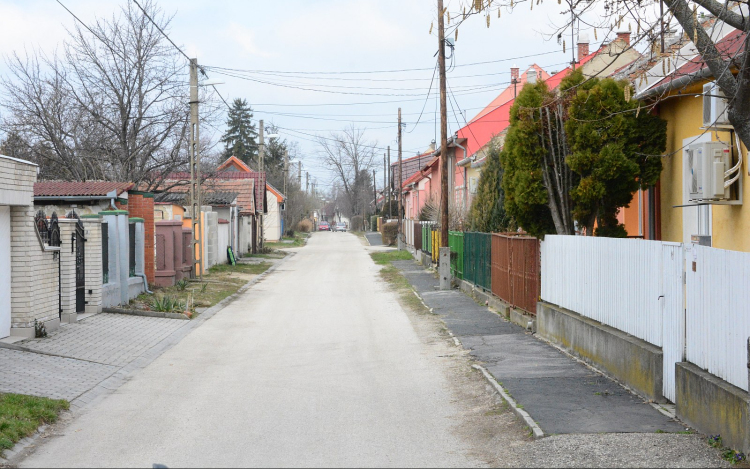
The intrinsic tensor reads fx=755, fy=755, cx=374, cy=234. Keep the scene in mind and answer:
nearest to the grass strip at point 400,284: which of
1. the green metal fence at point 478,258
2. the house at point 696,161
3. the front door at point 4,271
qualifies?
the green metal fence at point 478,258

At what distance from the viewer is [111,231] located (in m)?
17.2

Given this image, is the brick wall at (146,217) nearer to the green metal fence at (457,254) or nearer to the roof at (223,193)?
the green metal fence at (457,254)

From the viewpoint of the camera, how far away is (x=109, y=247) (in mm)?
16953

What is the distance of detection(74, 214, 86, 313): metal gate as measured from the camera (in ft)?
49.6

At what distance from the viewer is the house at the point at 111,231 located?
51.2 feet

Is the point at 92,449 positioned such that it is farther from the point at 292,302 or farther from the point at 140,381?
the point at 292,302

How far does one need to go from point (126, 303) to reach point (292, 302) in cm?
426

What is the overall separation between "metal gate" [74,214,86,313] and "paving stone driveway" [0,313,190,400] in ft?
1.35

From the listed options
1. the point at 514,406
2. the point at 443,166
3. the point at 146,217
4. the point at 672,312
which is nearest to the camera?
the point at 672,312

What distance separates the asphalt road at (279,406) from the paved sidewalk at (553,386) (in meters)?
0.81

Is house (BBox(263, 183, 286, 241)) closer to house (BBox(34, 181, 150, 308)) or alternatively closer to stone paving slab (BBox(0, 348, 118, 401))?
house (BBox(34, 181, 150, 308))

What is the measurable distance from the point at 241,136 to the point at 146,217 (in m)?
73.2

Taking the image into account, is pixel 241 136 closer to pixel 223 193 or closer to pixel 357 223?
pixel 357 223

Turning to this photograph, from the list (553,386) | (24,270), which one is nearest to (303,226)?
(24,270)
